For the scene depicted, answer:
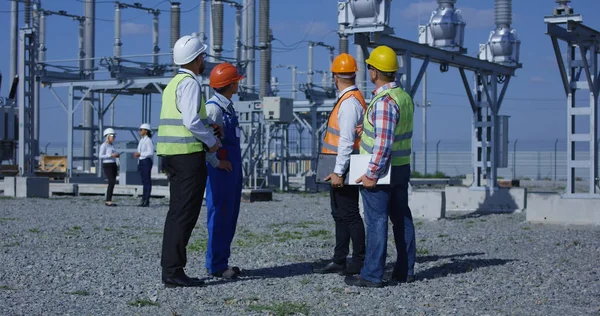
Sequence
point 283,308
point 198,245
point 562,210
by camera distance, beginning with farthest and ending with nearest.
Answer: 1. point 562,210
2. point 198,245
3. point 283,308

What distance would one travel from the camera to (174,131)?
21.5ft

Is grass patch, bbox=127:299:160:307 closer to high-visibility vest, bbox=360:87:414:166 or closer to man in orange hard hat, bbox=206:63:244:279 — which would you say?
man in orange hard hat, bbox=206:63:244:279

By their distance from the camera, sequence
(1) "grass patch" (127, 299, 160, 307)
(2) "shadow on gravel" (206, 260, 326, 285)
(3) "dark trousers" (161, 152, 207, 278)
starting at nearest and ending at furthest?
(1) "grass patch" (127, 299, 160, 307)
(3) "dark trousers" (161, 152, 207, 278)
(2) "shadow on gravel" (206, 260, 326, 285)

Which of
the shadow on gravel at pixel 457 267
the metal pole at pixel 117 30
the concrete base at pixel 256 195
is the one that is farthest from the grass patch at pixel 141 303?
the metal pole at pixel 117 30

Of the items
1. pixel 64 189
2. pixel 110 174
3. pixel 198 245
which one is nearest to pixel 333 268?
pixel 198 245

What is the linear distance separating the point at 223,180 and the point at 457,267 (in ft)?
8.15

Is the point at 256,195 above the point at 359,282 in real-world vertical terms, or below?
below

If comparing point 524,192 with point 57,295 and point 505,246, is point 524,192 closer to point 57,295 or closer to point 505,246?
point 505,246

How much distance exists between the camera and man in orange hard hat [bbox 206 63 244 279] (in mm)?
6996

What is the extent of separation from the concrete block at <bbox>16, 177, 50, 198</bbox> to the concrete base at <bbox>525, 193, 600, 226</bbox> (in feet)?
41.0

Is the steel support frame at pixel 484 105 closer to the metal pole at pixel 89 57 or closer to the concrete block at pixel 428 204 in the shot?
the concrete block at pixel 428 204

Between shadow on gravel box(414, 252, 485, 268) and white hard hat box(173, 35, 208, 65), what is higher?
white hard hat box(173, 35, 208, 65)

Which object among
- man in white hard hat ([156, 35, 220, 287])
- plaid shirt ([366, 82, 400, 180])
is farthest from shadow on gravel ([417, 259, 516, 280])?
man in white hard hat ([156, 35, 220, 287])

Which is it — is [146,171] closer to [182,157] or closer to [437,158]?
[182,157]
